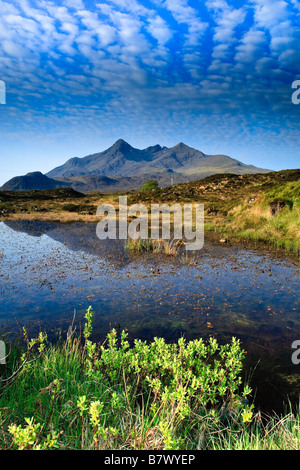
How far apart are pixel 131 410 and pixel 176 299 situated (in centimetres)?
704

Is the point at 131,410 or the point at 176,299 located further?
the point at 176,299

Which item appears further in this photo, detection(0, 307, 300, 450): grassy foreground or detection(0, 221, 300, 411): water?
detection(0, 221, 300, 411): water

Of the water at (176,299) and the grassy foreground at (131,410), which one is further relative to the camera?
the water at (176,299)

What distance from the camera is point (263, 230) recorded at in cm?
2347

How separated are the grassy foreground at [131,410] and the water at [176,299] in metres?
1.56

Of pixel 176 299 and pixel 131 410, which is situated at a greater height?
pixel 131 410

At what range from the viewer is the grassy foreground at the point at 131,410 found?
10.7 ft

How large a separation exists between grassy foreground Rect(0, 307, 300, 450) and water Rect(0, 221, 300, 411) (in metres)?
1.56

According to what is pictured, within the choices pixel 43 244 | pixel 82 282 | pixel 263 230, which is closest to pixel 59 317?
pixel 82 282

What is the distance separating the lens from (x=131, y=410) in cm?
379

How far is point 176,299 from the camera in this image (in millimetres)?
10695

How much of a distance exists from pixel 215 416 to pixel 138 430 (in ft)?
4.30

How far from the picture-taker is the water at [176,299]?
7312mm

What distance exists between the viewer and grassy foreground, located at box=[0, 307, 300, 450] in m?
3.26
